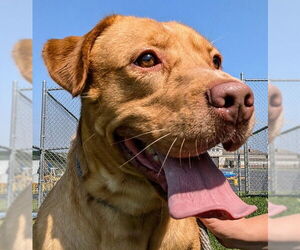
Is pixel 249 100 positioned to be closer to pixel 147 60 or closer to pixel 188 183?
pixel 188 183

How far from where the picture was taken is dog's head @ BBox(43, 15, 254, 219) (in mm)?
1979

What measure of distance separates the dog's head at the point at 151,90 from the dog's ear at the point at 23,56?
0.77 metres

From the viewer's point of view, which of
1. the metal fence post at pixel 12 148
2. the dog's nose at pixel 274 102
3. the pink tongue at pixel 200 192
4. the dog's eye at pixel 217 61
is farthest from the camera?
the dog's eye at pixel 217 61

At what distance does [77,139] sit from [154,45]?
0.81 metres

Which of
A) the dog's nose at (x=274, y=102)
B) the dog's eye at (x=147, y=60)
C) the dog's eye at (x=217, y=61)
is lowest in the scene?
the dog's nose at (x=274, y=102)

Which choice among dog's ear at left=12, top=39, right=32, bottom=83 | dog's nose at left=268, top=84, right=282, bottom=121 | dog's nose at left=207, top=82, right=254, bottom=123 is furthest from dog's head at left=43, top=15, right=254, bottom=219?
dog's ear at left=12, top=39, right=32, bottom=83

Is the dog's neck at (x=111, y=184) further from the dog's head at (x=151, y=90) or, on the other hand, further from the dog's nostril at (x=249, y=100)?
the dog's nostril at (x=249, y=100)

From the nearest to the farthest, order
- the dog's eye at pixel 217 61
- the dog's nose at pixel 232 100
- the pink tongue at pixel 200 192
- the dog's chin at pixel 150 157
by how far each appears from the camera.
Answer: the dog's nose at pixel 232 100, the pink tongue at pixel 200 192, the dog's chin at pixel 150 157, the dog's eye at pixel 217 61

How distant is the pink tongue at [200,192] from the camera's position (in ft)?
6.43

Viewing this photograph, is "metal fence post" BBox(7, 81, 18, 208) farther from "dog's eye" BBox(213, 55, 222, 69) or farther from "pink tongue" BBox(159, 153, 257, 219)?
"dog's eye" BBox(213, 55, 222, 69)

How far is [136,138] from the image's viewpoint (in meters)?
2.35

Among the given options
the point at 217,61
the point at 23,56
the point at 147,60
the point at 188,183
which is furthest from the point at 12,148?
the point at 217,61

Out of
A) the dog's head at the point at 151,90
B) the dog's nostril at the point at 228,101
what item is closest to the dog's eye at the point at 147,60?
the dog's head at the point at 151,90

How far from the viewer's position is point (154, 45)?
2543 millimetres
